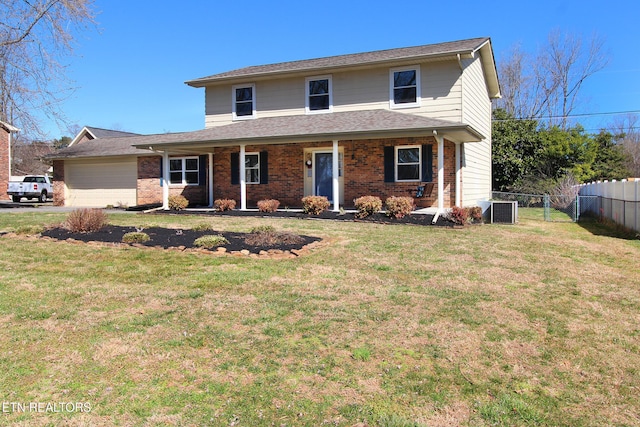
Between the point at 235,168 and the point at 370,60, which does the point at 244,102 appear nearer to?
the point at 235,168

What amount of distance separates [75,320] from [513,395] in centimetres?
426

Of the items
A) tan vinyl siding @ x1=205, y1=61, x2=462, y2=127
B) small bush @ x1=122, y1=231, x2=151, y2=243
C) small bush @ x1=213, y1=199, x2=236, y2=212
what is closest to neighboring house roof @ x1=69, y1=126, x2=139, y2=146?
tan vinyl siding @ x1=205, y1=61, x2=462, y2=127

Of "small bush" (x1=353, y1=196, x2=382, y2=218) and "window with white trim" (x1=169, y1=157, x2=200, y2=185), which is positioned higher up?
"window with white trim" (x1=169, y1=157, x2=200, y2=185)

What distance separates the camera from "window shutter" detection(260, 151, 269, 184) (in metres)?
18.5

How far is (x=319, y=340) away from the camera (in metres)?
4.40

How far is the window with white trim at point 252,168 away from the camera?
19.0 m

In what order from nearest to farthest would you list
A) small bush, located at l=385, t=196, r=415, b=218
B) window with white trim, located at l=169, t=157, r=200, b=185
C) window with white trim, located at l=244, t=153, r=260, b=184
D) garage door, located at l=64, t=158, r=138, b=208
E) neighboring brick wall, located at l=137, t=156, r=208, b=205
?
small bush, located at l=385, t=196, r=415, b=218 → window with white trim, located at l=244, t=153, r=260, b=184 → window with white trim, located at l=169, t=157, r=200, b=185 → neighboring brick wall, located at l=137, t=156, r=208, b=205 → garage door, located at l=64, t=158, r=138, b=208

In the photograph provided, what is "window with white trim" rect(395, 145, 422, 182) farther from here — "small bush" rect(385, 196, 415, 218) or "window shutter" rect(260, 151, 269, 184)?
"window shutter" rect(260, 151, 269, 184)

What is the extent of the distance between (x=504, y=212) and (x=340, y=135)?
5.86 meters

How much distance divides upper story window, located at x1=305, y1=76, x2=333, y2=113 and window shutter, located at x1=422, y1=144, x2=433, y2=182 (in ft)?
14.7

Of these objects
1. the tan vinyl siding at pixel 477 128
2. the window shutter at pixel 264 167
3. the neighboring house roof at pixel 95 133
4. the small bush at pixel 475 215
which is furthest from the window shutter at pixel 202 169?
the neighboring house roof at pixel 95 133

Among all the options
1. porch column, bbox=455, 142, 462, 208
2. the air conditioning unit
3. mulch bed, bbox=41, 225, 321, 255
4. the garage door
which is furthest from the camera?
the garage door

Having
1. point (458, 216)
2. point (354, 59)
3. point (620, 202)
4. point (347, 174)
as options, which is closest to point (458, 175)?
point (458, 216)

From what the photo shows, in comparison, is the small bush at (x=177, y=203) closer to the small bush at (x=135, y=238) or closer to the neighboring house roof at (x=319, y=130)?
the neighboring house roof at (x=319, y=130)
